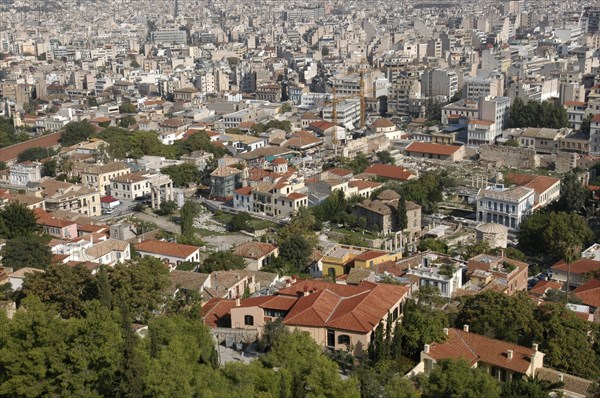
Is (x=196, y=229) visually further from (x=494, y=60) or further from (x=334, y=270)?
(x=494, y=60)

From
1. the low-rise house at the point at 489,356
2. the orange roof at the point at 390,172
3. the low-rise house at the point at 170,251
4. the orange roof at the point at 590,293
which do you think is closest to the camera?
the low-rise house at the point at 489,356

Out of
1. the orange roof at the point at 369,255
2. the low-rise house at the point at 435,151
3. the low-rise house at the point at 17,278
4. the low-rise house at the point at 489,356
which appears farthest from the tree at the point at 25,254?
the low-rise house at the point at 435,151

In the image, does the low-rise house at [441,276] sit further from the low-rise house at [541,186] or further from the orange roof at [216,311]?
the low-rise house at [541,186]

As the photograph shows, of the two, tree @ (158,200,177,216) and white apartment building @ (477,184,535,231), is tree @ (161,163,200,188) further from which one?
white apartment building @ (477,184,535,231)

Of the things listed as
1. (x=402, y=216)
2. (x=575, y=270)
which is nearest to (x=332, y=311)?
(x=575, y=270)

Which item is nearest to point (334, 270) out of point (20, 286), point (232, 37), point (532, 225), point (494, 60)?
point (532, 225)
